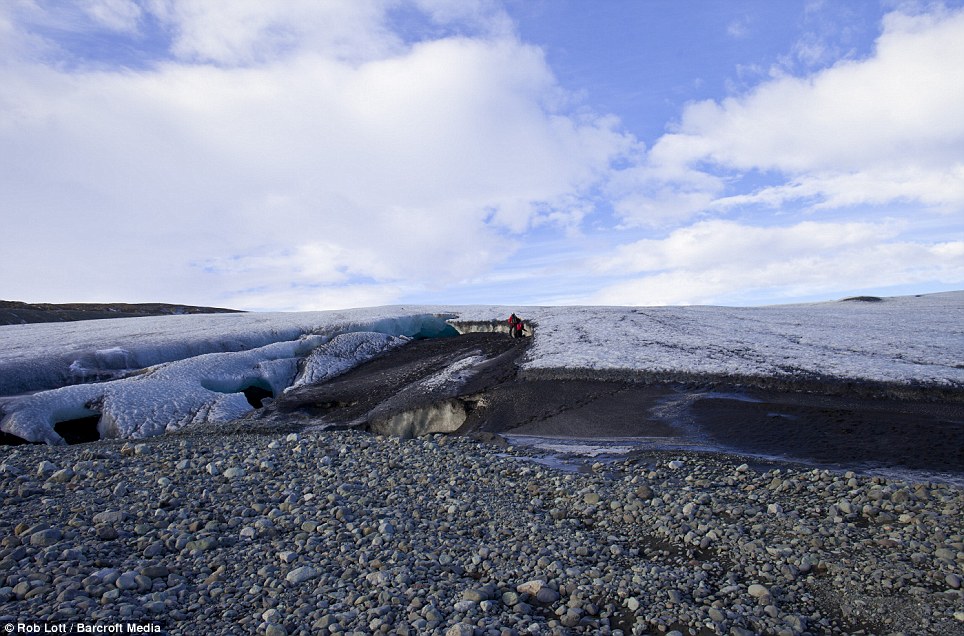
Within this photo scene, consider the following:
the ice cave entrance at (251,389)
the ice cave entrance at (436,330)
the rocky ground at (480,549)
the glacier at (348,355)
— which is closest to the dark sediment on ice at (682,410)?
the glacier at (348,355)

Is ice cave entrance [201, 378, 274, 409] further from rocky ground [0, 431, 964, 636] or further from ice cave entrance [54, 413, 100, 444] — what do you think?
rocky ground [0, 431, 964, 636]

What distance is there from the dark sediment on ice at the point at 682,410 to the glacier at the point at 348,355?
2.26 feet

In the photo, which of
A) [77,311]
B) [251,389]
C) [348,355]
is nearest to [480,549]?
[251,389]

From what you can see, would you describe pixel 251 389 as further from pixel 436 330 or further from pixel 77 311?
pixel 77 311

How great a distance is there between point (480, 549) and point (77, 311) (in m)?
65.4

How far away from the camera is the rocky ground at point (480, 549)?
584 centimetres

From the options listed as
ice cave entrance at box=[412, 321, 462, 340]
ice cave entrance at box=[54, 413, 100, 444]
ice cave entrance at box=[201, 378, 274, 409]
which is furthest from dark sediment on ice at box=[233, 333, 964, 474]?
ice cave entrance at box=[412, 321, 462, 340]

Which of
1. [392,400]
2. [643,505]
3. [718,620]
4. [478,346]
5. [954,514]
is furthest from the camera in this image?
[478,346]

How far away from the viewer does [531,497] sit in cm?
955

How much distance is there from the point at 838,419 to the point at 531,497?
8868 millimetres

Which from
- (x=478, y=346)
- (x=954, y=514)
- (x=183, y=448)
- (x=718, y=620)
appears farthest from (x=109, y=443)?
(x=954, y=514)

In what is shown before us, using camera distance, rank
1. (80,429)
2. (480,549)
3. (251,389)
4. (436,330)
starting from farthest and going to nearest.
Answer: (436,330), (251,389), (80,429), (480,549)

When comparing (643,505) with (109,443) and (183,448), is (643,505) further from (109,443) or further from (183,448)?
(109,443)

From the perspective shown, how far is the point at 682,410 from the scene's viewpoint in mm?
14781
